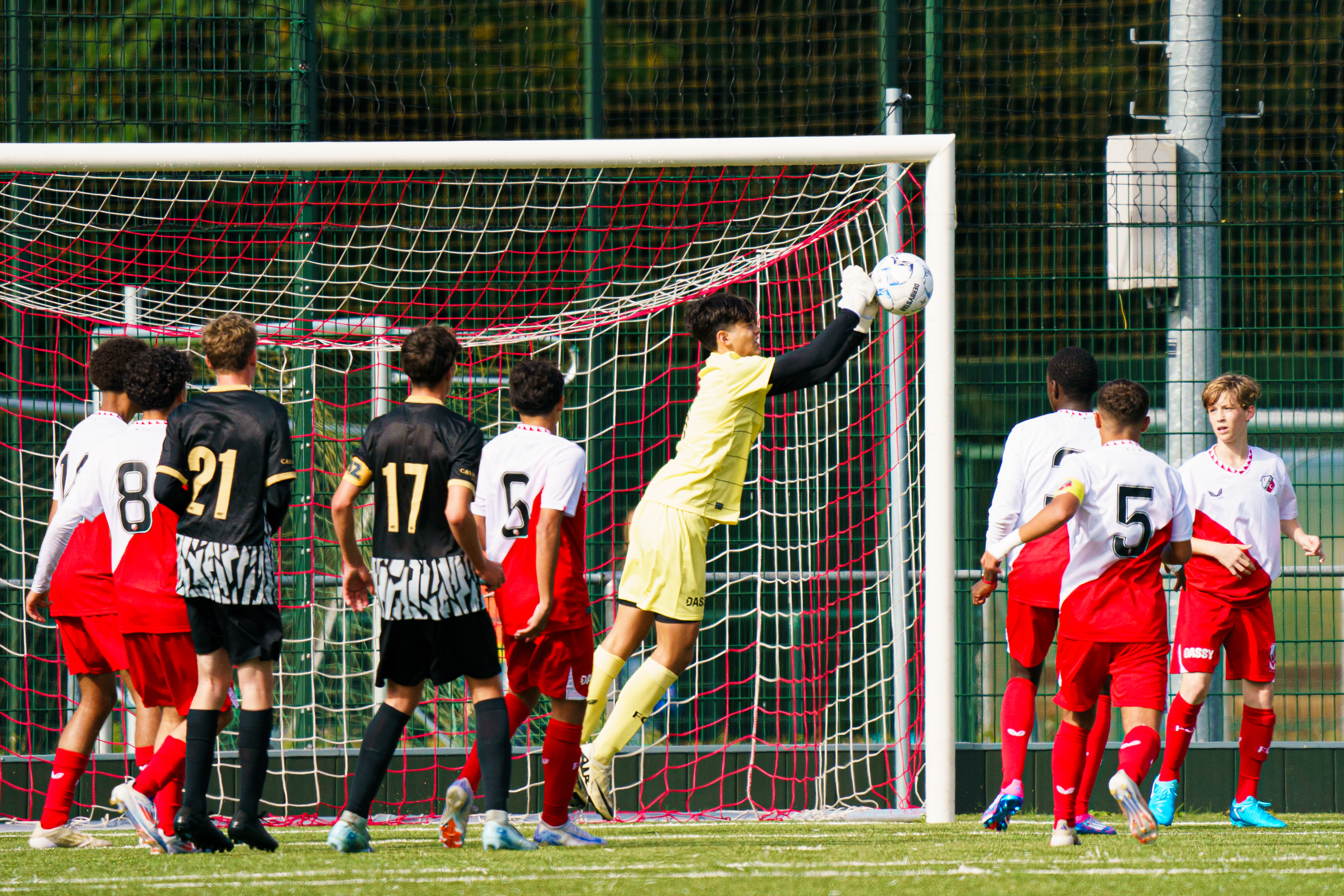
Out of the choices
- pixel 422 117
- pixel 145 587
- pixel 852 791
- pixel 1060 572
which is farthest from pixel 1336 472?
pixel 422 117

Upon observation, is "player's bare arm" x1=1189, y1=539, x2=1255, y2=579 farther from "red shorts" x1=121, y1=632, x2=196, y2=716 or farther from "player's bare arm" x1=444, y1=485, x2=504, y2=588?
"red shorts" x1=121, y1=632, x2=196, y2=716

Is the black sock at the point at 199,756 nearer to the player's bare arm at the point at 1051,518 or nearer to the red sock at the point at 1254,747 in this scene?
the player's bare arm at the point at 1051,518

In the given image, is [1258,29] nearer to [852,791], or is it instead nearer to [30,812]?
[852,791]

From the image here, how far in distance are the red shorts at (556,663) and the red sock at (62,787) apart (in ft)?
5.59

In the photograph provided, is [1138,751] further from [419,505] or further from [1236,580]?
[419,505]

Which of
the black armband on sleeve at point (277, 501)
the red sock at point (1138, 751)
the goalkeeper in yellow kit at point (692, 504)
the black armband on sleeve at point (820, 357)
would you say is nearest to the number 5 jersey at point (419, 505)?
the black armband on sleeve at point (277, 501)

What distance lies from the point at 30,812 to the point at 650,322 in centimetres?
405

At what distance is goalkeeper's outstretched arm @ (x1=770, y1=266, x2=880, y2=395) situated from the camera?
4.64 meters

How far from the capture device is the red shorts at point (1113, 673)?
4.56 m

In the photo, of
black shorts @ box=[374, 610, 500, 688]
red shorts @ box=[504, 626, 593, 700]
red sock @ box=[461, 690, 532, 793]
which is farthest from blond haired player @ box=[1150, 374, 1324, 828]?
black shorts @ box=[374, 610, 500, 688]

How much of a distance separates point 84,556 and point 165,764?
0.99 meters

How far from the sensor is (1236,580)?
5.78 m

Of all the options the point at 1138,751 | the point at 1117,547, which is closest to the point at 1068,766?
the point at 1138,751

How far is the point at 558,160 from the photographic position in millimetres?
5812
